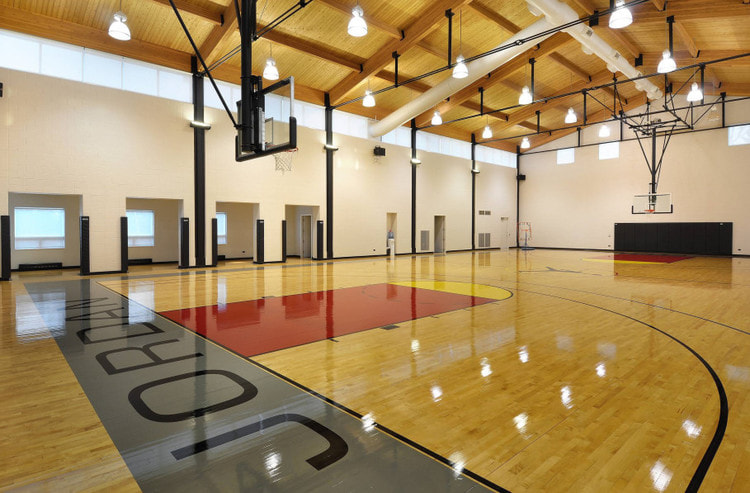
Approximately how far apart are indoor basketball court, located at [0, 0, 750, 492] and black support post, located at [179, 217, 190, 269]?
0.09 meters

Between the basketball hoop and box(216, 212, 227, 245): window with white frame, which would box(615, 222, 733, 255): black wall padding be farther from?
box(216, 212, 227, 245): window with white frame

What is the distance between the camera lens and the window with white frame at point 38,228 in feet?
45.1

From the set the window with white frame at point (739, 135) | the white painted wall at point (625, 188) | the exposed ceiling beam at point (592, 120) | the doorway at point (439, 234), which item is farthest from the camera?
the doorway at point (439, 234)

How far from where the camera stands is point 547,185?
2675 cm

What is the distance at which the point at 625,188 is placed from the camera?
23.4 metres

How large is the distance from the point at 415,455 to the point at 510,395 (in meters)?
1.35

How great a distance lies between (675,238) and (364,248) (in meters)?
16.4

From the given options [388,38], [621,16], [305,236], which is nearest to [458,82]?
[388,38]

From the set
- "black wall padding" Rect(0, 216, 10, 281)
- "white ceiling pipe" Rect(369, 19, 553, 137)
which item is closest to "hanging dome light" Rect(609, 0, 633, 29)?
"white ceiling pipe" Rect(369, 19, 553, 137)

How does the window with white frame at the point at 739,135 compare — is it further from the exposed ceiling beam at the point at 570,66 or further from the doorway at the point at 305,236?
the doorway at the point at 305,236

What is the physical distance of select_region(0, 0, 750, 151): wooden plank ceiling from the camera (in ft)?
37.8

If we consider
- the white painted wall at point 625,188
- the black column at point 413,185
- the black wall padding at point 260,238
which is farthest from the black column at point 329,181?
the white painted wall at point 625,188

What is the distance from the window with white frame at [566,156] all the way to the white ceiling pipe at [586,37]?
6928 millimetres

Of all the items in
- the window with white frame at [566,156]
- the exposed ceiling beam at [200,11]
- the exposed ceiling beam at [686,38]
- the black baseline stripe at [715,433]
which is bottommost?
the black baseline stripe at [715,433]
